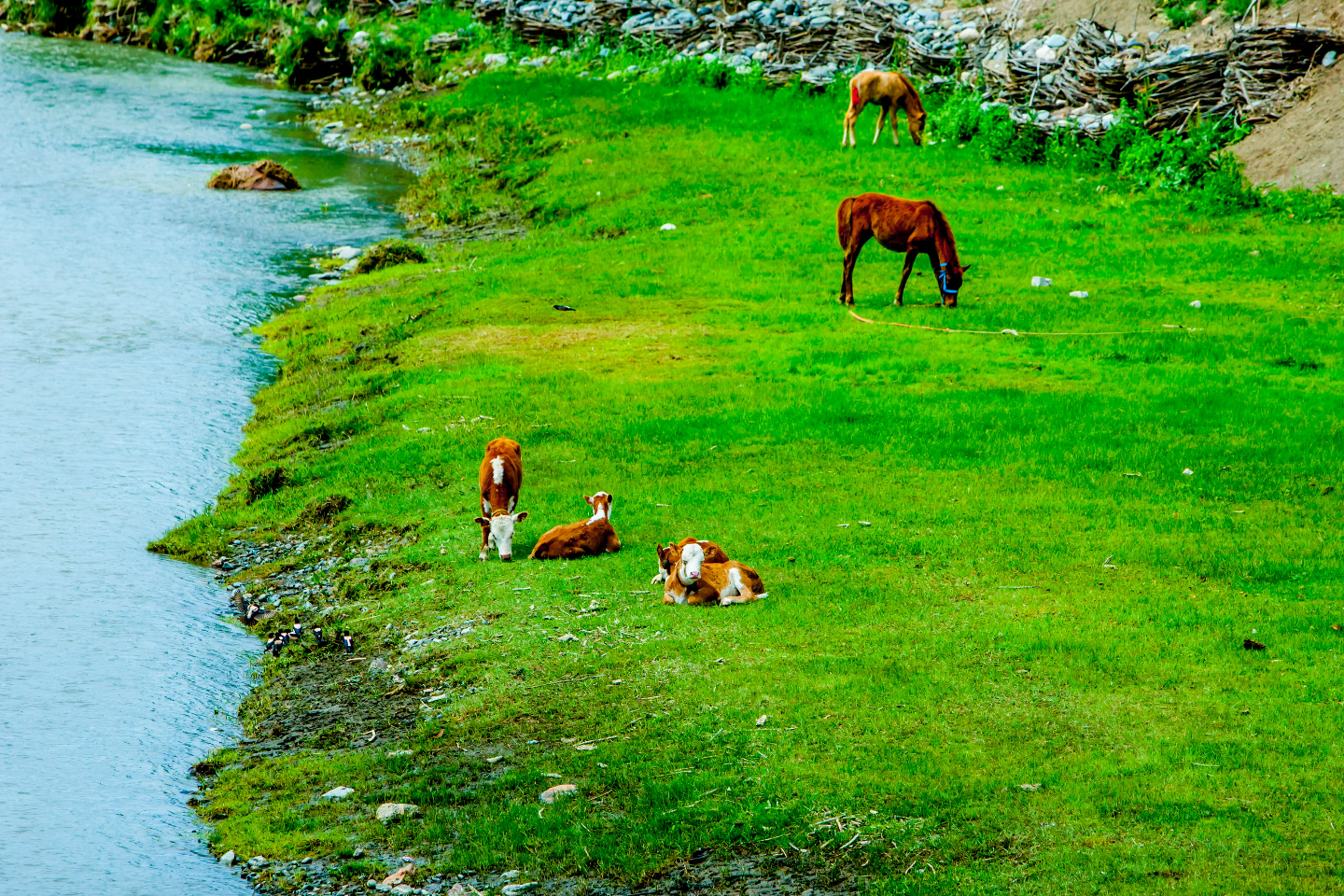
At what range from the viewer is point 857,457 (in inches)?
600

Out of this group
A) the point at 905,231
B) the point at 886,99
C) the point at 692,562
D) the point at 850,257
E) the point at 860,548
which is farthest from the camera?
the point at 886,99

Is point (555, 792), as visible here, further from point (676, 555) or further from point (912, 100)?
point (912, 100)

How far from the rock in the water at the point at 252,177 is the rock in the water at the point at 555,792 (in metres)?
28.5

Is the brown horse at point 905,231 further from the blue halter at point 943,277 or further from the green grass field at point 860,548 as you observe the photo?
the green grass field at point 860,548

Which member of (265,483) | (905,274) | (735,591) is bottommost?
(265,483)

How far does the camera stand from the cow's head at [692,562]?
11.3m

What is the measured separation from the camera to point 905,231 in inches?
789

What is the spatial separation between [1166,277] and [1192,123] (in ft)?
23.8

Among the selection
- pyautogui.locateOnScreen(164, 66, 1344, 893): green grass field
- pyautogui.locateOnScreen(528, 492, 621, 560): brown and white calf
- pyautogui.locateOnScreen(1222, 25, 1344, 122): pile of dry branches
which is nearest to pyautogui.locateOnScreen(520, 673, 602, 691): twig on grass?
pyautogui.locateOnScreen(164, 66, 1344, 893): green grass field

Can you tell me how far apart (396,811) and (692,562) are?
336 centimetres

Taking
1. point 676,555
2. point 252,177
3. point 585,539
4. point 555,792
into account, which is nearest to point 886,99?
point 252,177

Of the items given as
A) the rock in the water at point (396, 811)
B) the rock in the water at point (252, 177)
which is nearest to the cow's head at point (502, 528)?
the rock in the water at point (396, 811)

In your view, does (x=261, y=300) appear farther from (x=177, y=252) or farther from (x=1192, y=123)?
(x=1192, y=123)

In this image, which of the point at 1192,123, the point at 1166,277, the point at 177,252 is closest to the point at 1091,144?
the point at 1192,123
